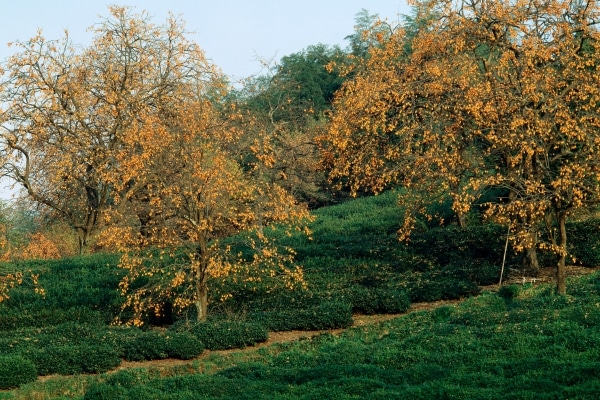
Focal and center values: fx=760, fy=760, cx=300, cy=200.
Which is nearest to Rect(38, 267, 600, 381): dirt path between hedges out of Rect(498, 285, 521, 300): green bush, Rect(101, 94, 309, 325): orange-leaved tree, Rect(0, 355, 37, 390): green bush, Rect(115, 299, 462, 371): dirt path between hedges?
Rect(115, 299, 462, 371): dirt path between hedges

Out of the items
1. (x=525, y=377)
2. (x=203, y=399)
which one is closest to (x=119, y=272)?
(x=203, y=399)

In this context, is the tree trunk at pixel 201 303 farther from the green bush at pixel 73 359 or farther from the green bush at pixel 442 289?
the green bush at pixel 442 289

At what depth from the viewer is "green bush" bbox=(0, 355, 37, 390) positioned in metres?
17.7

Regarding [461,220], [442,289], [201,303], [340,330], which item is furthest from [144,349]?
[461,220]

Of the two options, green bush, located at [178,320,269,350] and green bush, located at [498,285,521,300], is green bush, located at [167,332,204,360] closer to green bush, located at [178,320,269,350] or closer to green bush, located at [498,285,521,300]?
green bush, located at [178,320,269,350]

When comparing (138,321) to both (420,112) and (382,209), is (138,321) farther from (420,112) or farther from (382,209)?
(382,209)

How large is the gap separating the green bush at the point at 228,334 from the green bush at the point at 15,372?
495 cm

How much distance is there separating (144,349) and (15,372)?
3755mm

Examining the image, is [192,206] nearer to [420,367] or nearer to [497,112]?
[497,112]

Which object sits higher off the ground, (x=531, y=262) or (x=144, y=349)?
(x=531, y=262)

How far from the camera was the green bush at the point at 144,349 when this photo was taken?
67.6 feet

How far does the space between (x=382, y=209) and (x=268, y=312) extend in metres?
21.8

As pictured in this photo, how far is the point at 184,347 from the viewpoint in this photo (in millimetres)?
20609

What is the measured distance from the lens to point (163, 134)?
925 inches
